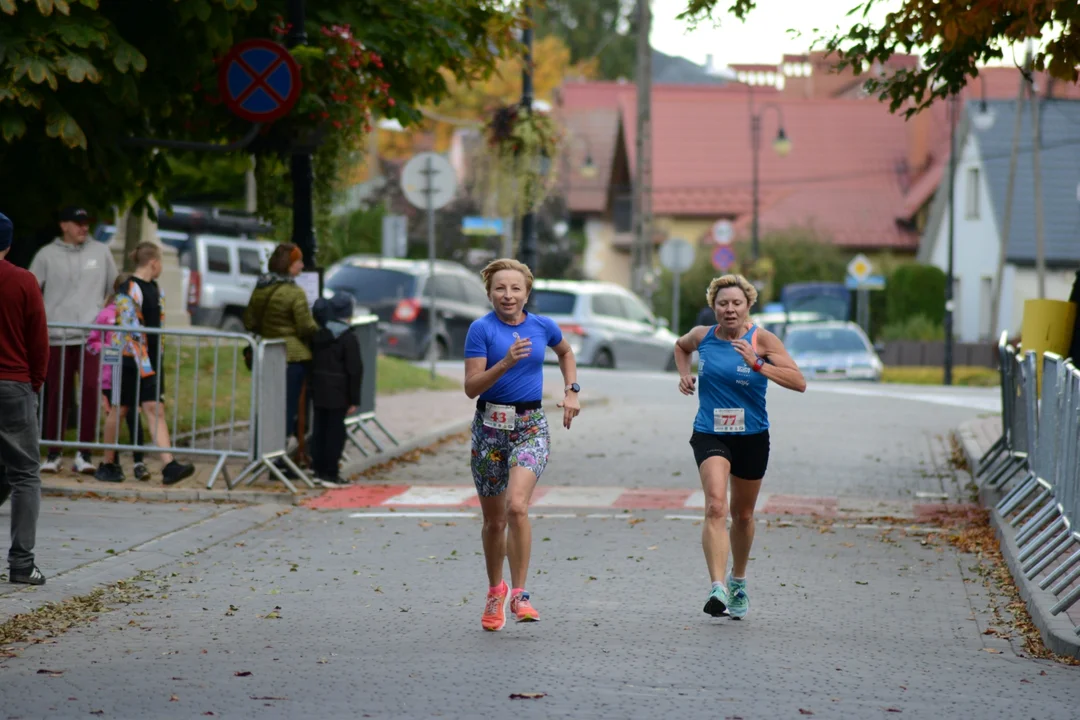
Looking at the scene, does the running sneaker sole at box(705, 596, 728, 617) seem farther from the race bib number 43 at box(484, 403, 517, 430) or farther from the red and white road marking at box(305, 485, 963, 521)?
the red and white road marking at box(305, 485, 963, 521)

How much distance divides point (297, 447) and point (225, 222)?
900 inches

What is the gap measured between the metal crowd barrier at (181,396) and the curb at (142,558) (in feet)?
3.09

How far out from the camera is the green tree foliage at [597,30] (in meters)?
83.0

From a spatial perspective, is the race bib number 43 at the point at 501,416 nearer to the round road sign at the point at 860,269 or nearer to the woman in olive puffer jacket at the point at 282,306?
the woman in olive puffer jacket at the point at 282,306

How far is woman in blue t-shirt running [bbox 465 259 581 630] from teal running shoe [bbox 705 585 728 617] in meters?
0.80

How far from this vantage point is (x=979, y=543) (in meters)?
11.7

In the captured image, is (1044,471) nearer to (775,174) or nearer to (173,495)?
(173,495)

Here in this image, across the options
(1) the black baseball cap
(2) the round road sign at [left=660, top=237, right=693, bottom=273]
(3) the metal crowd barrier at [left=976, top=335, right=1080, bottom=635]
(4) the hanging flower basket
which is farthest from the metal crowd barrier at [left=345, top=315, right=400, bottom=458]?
(2) the round road sign at [left=660, top=237, right=693, bottom=273]

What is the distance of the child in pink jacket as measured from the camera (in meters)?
13.4

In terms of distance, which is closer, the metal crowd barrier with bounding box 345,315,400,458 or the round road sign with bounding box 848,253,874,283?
the metal crowd barrier with bounding box 345,315,400,458

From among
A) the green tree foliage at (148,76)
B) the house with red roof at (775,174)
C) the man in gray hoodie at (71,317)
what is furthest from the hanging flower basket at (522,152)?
the house with red roof at (775,174)

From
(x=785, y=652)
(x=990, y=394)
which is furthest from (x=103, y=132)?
(x=990, y=394)

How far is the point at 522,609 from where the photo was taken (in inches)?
336

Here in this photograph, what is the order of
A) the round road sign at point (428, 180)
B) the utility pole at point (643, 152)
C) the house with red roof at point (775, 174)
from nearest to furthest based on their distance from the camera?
the round road sign at point (428, 180)
the utility pole at point (643, 152)
the house with red roof at point (775, 174)
